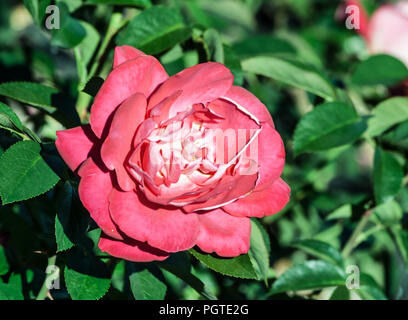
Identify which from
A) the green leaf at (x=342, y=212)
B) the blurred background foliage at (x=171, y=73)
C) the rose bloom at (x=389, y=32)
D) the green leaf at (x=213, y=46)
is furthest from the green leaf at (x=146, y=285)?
the rose bloom at (x=389, y=32)

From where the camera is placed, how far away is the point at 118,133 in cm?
58

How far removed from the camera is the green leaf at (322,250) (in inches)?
37.6

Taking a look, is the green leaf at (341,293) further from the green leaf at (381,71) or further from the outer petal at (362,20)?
the outer petal at (362,20)

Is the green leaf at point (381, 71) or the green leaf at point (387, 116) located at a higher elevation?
the green leaf at point (381, 71)

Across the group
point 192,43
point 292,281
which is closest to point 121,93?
point 192,43

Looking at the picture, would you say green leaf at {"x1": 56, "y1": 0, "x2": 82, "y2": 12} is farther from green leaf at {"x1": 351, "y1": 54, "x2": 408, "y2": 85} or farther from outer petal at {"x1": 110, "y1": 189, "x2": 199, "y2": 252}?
green leaf at {"x1": 351, "y1": 54, "x2": 408, "y2": 85}

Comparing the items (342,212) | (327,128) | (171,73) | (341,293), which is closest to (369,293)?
(341,293)

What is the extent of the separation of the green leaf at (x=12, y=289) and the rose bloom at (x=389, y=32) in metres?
Answer: 0.96

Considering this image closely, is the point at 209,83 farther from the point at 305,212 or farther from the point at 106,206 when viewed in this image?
the point at 305,212

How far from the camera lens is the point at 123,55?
654 millimetres

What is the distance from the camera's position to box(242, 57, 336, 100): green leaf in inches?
35.7

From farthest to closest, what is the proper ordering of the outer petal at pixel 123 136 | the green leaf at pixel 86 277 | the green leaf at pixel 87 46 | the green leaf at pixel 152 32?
the green leaf at pixel 87 46 → the green leaf at pixel 152 32 → the green leaf at pixel 86 277 → the outer petal at pixel 123 136

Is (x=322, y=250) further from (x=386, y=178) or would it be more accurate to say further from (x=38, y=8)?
(x=38, y=8)

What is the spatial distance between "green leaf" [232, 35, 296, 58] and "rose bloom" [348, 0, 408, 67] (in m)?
0.26
